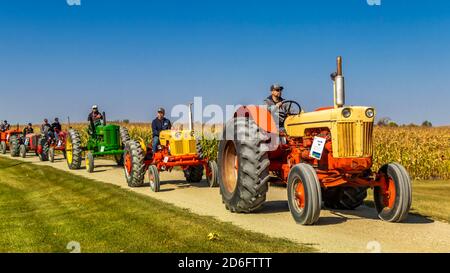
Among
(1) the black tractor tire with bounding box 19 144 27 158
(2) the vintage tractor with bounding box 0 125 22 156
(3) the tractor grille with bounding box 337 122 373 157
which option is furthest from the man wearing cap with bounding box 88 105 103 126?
(3) the tractor grille with bounding box 337 122 373 157

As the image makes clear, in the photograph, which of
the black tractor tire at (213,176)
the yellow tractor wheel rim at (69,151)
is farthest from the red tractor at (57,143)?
the black tractor tire at (213,176)

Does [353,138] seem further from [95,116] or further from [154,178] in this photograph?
[95,116]

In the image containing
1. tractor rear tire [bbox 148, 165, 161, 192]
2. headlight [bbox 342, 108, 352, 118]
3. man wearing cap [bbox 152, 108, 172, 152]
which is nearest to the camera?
headlight [bbox 342, 108, 352, 118]

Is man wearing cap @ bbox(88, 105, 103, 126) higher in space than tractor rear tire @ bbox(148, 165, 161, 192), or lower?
higher

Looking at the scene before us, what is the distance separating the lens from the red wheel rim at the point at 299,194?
25.1 feet

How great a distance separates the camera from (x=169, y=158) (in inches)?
491

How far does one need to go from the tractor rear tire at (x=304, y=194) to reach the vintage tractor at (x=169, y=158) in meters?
5.03

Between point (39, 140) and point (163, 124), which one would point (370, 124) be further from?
point (39, 140)

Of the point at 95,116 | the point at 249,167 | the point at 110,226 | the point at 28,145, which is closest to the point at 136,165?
the point at 110,226

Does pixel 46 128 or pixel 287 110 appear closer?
pixel 287 110

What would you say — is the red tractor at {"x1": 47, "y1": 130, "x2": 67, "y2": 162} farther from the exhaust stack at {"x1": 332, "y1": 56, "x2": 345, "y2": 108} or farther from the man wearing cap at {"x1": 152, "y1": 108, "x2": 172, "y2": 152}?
the exhaust stack at {"x1": 332, "y1": 56, "x2": 345, "y2": 108}

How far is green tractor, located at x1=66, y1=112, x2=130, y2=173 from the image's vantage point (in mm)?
17984

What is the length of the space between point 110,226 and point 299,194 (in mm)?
3187
